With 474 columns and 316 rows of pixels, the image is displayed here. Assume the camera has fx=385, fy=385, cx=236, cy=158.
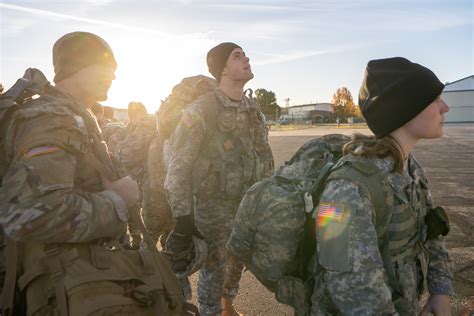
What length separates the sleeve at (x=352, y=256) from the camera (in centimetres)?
156

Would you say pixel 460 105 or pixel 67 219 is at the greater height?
pixel 460 105

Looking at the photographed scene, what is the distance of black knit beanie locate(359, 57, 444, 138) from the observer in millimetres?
1840

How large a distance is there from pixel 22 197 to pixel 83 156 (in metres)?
0.36

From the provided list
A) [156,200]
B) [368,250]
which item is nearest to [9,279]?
[368,250]

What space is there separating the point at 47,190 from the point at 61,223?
161 millimetres

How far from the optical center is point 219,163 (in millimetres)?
3244

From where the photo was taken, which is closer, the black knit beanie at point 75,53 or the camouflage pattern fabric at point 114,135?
the black knit beanie at point 75,53

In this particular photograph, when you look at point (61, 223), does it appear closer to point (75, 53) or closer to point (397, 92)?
point (75, 53)

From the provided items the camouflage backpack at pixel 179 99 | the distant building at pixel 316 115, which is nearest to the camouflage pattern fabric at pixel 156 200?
the camouflage backpack at pixel 179 99

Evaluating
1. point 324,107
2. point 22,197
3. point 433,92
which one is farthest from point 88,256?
point 324,107

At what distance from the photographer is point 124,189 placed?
2.07 metres

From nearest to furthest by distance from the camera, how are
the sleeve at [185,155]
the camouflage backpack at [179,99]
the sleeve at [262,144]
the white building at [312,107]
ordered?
the sleeve at [185,155], the camouflage backpack at [179,99], the sleeve at [262,144], the white building at [312,107]

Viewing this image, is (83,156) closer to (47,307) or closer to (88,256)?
(88,256)

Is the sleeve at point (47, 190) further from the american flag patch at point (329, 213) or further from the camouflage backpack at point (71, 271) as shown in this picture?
the american flag patch at point (329, 213)
